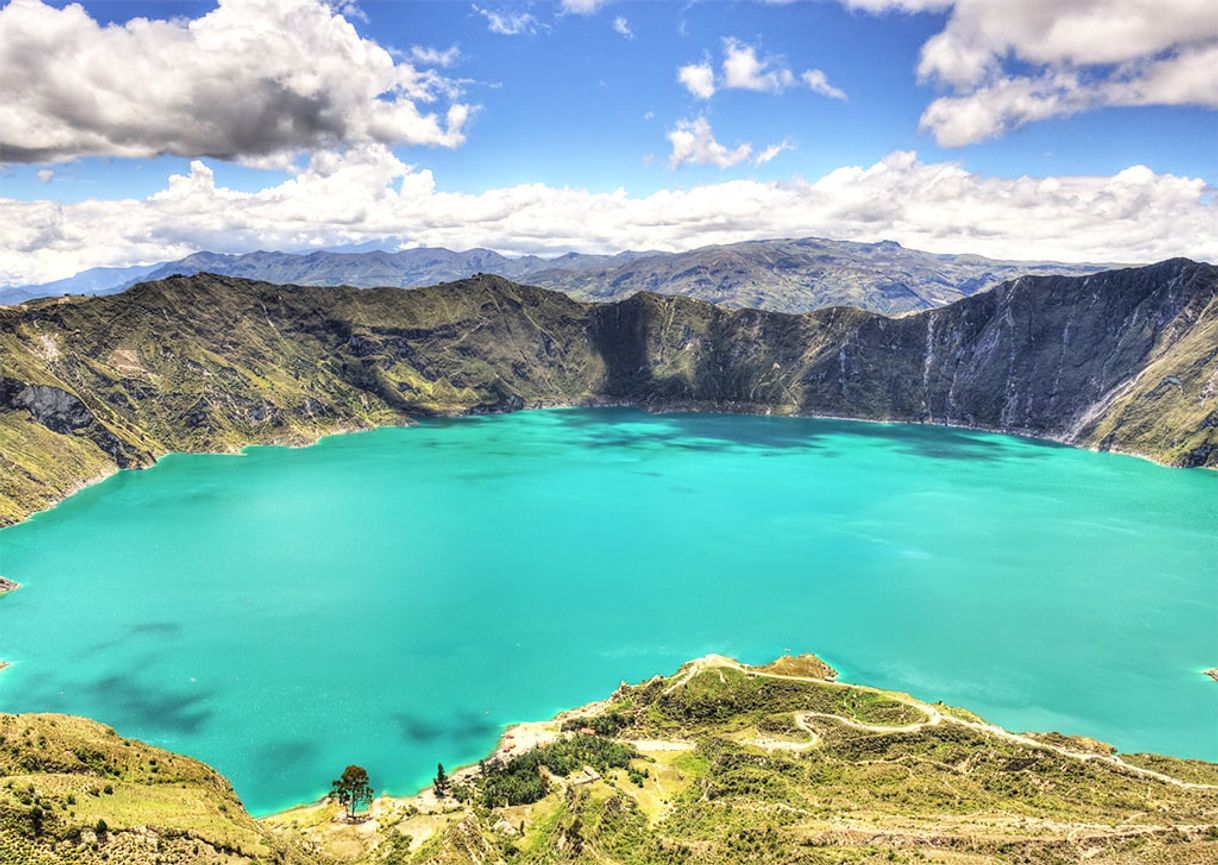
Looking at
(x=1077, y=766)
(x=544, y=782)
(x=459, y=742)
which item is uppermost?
(x=1077, y=766)

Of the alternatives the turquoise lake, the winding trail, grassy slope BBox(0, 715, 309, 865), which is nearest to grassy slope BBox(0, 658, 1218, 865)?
grassy slope BBox(0, 715, 309, 865)

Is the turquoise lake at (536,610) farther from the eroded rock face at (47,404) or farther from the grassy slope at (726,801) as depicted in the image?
the eroded rock face at (47,404)

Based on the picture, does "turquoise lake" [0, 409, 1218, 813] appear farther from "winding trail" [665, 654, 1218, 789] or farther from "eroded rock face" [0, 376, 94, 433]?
"eroded rock face" [0, 376, 94, 433]

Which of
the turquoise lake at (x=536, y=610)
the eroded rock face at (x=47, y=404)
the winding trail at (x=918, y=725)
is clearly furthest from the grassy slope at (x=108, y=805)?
the eroded rock face at (x=47, y=404)

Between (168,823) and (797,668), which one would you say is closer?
(168,823)

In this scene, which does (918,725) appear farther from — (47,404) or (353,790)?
(47,404)

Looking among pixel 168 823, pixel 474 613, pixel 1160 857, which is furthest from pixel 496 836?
pixel 474 613

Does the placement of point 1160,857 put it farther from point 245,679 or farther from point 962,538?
point 962,538
